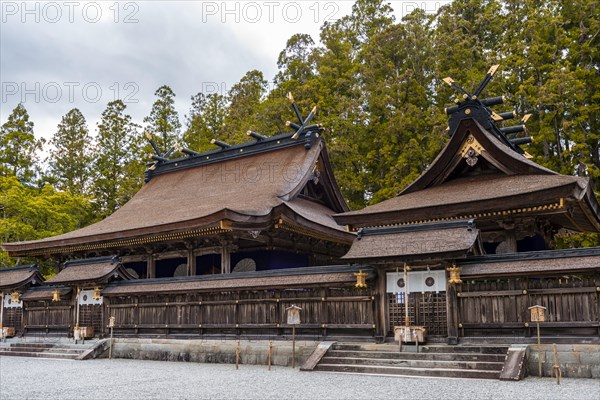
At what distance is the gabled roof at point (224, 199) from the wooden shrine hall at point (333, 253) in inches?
3.1

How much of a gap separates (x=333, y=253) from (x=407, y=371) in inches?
475

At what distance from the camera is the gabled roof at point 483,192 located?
→ 14.4 meters

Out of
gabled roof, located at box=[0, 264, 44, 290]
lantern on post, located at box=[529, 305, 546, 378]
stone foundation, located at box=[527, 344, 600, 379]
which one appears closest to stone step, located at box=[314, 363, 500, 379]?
lantern on post, located at box=[529, 305, 546, 378]

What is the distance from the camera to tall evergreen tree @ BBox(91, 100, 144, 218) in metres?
42.0

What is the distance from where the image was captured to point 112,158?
4312 cm

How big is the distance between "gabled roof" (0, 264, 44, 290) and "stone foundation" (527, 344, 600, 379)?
18550 mm

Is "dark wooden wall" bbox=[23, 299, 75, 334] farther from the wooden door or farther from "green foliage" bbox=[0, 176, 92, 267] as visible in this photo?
the wooden door

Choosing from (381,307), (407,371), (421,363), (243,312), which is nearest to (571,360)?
(421,363)

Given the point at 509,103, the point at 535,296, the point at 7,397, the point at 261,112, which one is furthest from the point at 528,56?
the point at 7,397

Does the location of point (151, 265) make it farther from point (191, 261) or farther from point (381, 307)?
point (381, 307)

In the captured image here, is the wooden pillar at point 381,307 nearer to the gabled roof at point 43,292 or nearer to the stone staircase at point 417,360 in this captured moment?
the stone staircase at point 417,360

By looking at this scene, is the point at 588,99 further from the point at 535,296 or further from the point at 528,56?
the point at 535,296

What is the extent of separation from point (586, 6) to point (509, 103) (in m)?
5.88

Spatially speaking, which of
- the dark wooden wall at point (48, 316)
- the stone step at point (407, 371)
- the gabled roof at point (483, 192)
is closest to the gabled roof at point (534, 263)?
the stone step at point (407, 371)
